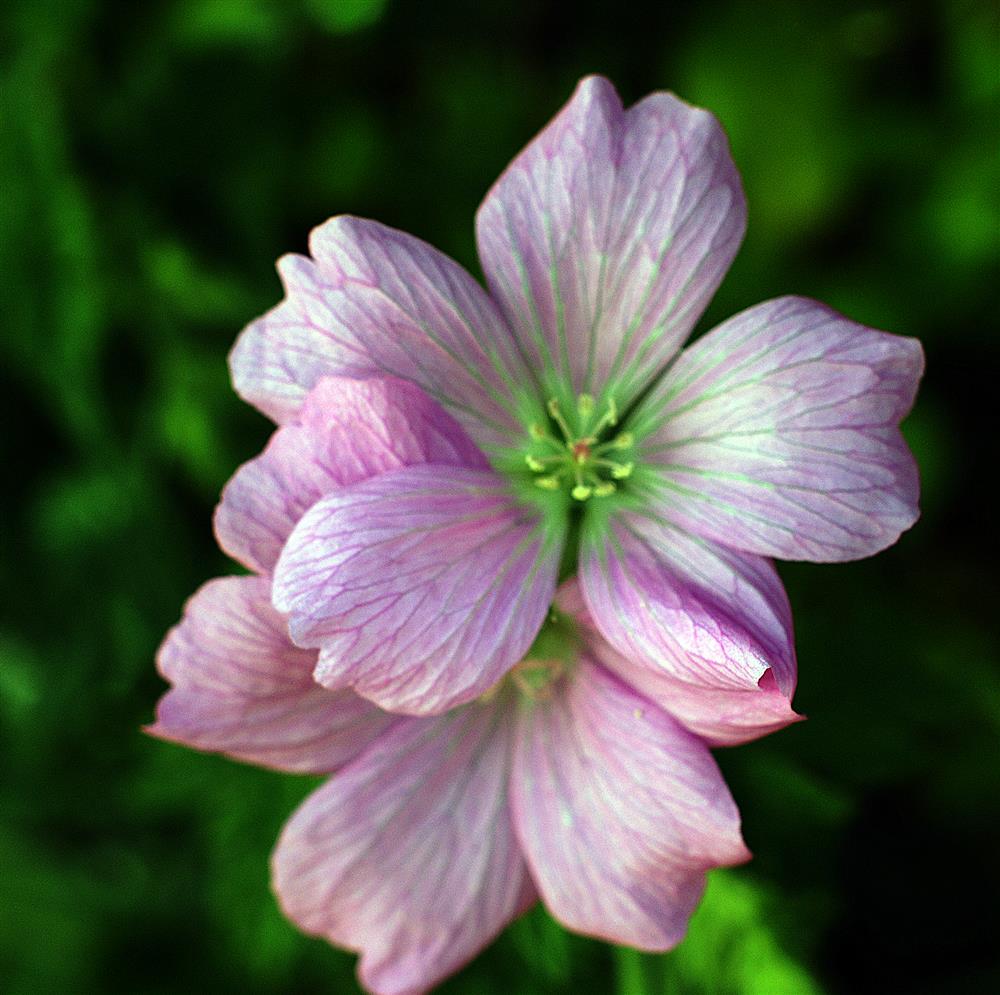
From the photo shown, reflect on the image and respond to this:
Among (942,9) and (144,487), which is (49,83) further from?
(942,9)

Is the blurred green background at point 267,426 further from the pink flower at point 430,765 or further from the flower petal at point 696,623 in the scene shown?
the flower petal at point 696,623

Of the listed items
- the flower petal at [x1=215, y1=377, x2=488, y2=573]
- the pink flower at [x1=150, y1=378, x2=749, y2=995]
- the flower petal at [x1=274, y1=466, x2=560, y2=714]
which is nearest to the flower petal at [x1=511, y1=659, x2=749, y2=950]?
the pink flower at [x1=150, y1=378, x2=749, y2=995]

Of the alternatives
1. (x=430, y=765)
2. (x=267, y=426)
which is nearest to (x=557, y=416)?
(x=430, y=765)

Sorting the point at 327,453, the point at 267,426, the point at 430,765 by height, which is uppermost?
the point at 327,453

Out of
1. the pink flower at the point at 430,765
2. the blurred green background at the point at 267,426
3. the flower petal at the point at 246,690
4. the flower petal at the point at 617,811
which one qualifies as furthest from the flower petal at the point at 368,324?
the blurred green background at the point at 267,426

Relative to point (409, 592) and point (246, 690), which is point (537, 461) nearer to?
point (409, 592)

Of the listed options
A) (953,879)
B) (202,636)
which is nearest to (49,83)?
(202,636)

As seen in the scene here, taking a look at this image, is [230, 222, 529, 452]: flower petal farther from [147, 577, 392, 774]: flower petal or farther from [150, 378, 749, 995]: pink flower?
[147, 577, 392, 774]: flower petal
